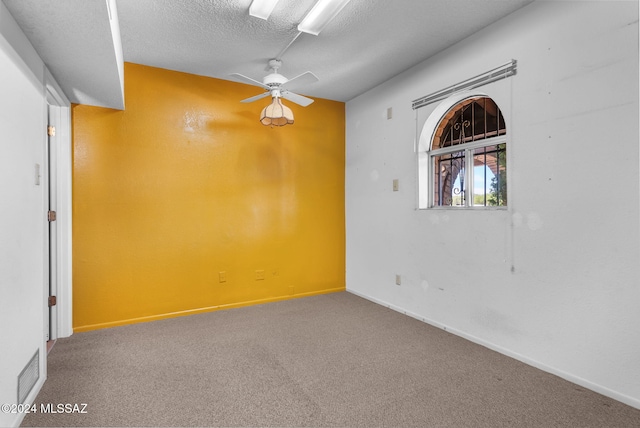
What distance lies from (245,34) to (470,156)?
92.3 inches

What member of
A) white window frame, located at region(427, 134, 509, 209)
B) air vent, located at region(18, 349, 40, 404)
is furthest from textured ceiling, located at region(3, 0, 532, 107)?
air vent, located at region(18, 349, 40, 404)

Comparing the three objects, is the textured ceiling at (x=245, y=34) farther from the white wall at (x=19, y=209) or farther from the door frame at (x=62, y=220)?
the door frame at (x=62, y=220)

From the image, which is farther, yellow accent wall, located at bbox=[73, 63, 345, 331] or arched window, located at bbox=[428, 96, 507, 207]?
yellow accent wall, located at bbox=[73, 63, 345, 331]

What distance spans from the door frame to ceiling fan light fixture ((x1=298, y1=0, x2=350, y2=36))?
7.39 ft

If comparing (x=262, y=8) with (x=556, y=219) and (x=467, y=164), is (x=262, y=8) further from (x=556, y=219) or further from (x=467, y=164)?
(x=556, y=219)

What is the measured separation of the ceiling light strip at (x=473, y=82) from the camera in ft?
8.73

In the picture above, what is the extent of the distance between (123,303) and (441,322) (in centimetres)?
322

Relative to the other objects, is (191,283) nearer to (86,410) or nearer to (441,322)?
(86,410)

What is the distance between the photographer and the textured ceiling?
79.2 inches

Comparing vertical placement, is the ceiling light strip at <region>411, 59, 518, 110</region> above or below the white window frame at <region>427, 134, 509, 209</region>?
above

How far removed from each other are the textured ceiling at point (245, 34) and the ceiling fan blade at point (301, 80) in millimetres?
363

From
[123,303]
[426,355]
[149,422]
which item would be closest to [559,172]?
[426,355]

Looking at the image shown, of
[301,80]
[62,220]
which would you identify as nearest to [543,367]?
[301,80]

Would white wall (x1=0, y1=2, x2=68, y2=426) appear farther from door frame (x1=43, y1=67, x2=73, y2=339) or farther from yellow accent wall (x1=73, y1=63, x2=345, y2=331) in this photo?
yellow accent wall (x1=73, y1=63, x2=345, y2=331)
